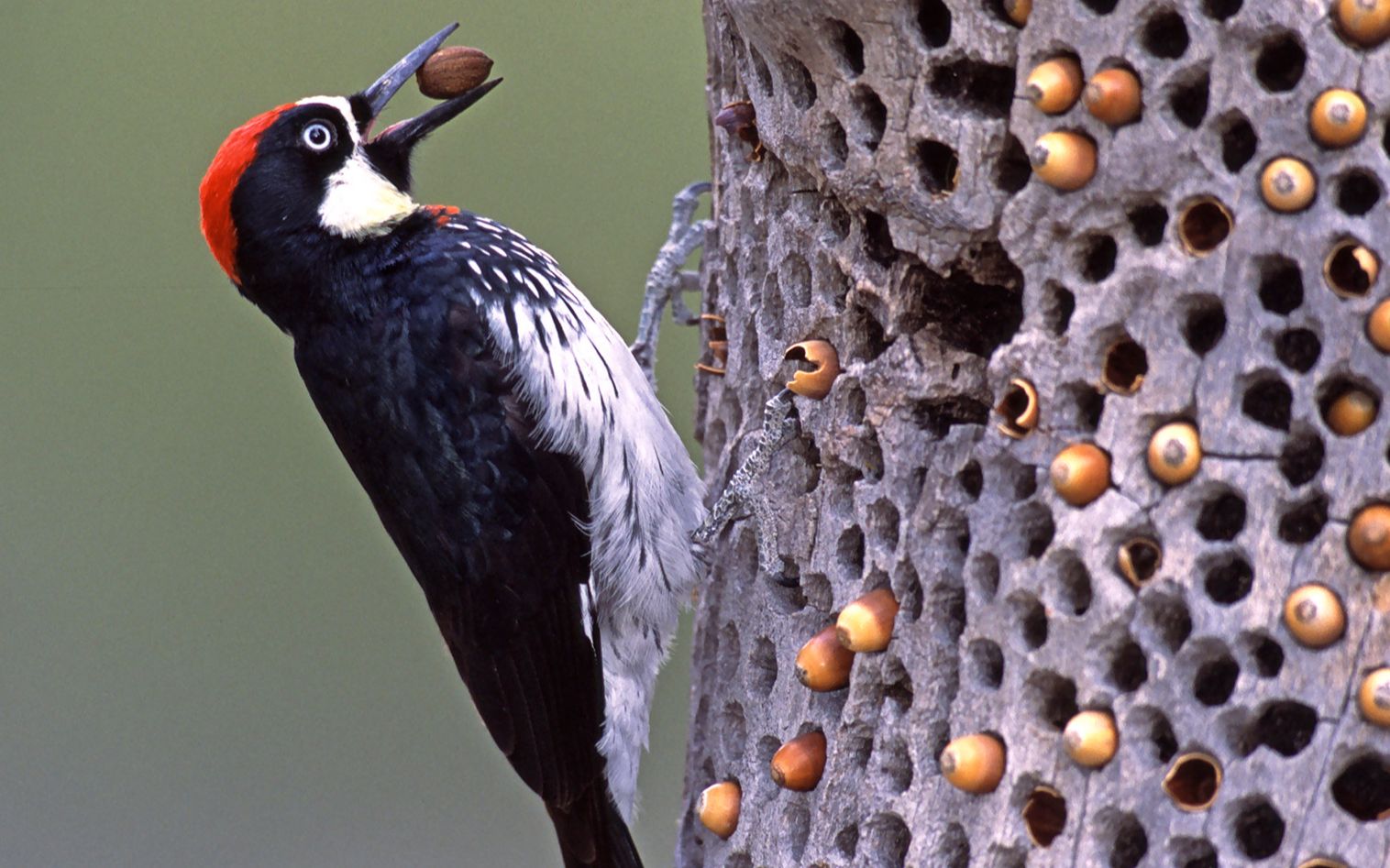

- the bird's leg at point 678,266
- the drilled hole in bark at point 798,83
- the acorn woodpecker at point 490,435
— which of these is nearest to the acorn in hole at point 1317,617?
the drilled hole in bark at point 798,83

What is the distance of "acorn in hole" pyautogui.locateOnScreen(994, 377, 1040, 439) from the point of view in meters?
1.47

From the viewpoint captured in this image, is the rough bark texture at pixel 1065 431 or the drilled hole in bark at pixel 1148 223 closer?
the rough bark texture at pixel 1065 431

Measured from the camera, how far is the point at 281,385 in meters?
4.43

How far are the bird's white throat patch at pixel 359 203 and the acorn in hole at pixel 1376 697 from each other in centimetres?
157

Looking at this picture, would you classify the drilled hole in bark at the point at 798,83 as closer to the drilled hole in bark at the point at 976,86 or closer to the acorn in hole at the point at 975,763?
the drilled hole in bark at the point at 976,86

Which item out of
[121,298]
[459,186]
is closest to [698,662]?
[459,186]

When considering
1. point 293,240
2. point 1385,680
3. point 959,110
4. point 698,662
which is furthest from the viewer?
point 293,240

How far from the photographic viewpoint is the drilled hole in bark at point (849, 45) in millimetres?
1602

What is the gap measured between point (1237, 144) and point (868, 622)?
55 cm

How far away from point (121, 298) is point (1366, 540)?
3.67 m

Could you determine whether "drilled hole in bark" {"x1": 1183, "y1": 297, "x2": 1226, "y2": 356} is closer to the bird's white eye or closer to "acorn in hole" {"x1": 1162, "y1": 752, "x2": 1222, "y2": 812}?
"acorn in hole" {"x1": 1162, "y1": 752, "x2": 1222, "y2": 812}

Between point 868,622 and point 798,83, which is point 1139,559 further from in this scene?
point 798,83

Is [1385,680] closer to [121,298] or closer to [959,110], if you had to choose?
[959,110]

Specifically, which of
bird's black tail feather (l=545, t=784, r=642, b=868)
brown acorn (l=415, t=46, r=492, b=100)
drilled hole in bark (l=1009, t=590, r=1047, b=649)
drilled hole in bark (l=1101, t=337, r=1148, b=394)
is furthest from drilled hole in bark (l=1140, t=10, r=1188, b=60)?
bird's black tail feather (l=545, t=784, r=642, b=868)
